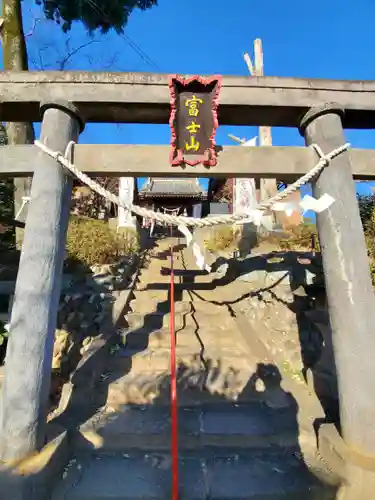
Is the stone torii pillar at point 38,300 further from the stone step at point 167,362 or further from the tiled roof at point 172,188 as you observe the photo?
the tiled roof at point 172,188

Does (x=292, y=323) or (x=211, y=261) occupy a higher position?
(x=211, y=261)

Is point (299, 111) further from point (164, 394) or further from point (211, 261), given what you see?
point (211, 261)

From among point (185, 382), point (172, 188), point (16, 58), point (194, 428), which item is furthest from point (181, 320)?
point (172, 188)

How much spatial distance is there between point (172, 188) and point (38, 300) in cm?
2329

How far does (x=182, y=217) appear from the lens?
305 centimetres

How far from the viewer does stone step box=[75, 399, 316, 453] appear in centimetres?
348

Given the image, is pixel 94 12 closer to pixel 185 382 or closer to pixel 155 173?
pixel 155 173

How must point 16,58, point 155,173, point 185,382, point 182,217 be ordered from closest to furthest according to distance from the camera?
point 182,217
point 155,173
point 185,382
point 16,58

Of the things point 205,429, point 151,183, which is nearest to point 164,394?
point 205,429

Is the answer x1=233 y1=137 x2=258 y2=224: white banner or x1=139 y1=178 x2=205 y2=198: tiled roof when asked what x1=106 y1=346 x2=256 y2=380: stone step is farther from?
x1=139 y1=178 x2=205 y2=198: tiled roof

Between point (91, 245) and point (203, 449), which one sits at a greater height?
point (91, 245)

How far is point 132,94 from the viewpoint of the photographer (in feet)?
11.1

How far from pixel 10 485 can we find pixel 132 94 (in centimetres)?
359

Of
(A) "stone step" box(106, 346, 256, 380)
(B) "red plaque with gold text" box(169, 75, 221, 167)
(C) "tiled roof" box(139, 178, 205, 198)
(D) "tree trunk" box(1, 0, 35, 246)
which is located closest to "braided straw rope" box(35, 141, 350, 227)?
(B) "red plaque with gold text" box(169, 75, 221, 167)
